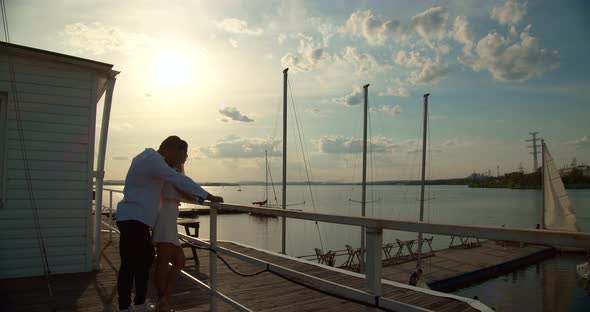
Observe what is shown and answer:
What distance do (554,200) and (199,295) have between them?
35.0 metres

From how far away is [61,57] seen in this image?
19.9 ft

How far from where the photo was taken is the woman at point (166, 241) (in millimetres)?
3389

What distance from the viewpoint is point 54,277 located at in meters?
5.77

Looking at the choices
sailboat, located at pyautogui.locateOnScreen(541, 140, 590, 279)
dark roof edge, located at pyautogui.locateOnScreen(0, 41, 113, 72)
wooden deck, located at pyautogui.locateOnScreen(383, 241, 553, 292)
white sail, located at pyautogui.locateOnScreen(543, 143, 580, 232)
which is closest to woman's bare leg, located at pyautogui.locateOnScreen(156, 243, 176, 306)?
dark roof edge, located at pyautogui.locateOnScreen(0, 41, 113, 72)

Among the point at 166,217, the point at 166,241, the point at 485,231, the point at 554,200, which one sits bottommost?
the point at 554,200

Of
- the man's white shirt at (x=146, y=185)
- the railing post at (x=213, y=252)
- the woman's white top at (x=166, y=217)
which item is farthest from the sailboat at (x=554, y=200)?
the man's white shirt at (x=146, y=185)

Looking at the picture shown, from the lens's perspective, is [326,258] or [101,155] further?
[326,258]

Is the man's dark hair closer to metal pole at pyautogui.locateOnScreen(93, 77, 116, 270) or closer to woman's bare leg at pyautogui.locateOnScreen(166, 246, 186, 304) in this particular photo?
woman's bare leg at pyautogui.locateOnScreen(166, 246, 186, 304)

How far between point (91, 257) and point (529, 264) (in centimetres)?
3176

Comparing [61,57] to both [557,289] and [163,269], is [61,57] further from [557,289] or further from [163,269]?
[557,289]

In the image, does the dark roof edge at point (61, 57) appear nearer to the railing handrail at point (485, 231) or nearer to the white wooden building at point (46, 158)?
the white wooden building at point (46, 158)

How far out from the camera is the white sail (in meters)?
30.9

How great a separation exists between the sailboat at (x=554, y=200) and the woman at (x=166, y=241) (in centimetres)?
3470

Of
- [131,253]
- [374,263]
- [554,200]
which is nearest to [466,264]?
[554,200]
